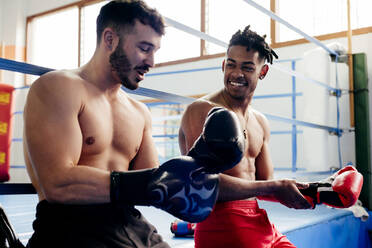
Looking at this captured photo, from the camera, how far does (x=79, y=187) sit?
32.0 inches

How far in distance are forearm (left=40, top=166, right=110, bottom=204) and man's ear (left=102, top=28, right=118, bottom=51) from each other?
360 mm

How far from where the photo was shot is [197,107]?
1446 mm

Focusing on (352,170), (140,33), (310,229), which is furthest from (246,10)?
(140,33)

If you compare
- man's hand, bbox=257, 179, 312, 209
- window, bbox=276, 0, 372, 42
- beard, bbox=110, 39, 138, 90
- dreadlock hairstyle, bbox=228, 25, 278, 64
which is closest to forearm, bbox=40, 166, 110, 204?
beard, bbox=110, 39, 138, 90

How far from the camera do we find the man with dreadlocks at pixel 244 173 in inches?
49.6

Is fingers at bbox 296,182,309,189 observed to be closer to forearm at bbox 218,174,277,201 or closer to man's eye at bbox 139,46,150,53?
forearm at bbox 218,174,277,201

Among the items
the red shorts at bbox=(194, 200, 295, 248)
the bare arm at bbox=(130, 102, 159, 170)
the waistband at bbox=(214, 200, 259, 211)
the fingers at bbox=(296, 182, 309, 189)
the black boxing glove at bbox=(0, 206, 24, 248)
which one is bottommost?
the red shorts at bbox=(194, 200, 295, 248)

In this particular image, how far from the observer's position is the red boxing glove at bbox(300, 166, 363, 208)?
1385mm

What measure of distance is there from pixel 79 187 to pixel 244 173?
0.84 meters

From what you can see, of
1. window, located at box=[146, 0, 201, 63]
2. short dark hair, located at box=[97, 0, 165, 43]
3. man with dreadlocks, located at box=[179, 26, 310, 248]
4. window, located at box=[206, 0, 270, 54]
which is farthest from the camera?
window, located at box=[146, 0, 201, 63]

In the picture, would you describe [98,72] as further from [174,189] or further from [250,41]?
[250,41]

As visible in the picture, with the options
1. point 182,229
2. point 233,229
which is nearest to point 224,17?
point 182,229

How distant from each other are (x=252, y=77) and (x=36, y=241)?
981mm

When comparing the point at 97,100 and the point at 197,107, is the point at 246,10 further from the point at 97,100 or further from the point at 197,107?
the point at 97,100
